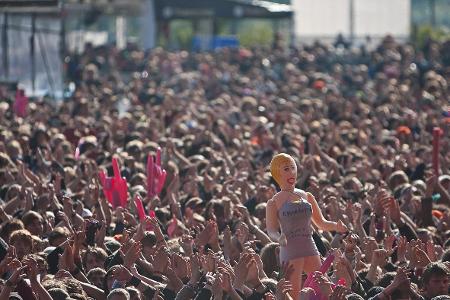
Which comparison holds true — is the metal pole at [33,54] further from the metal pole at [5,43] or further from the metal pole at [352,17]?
the metal pole at [352,17]

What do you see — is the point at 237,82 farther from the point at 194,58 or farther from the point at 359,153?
the point at 359,153

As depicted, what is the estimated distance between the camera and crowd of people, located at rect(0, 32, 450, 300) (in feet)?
33.8

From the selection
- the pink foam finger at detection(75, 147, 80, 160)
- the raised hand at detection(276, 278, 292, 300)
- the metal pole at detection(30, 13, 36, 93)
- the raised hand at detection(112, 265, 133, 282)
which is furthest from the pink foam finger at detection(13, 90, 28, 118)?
the raised hand at detection(276, 278, 292, 300)

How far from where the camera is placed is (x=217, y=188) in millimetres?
14977

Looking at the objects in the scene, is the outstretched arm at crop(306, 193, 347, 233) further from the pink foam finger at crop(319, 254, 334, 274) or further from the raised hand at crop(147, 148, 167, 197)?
the raised hand at crop(147, 148, 167, 197)

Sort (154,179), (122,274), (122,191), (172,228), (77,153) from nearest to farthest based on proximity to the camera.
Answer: (122,274) → (172,228) → (122,191) → (154,179) → (77,153)

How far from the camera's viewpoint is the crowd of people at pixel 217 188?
10.3 metres

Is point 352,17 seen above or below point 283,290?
above

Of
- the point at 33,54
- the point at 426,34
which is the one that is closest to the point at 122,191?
the point at 33,54

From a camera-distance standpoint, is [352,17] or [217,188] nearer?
[217,188]

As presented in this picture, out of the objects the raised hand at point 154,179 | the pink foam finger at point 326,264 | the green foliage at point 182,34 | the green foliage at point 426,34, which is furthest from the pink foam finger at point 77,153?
the green foliage at point 182,34

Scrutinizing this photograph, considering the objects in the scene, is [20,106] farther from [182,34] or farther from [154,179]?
[182,34]

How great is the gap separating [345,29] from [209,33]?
6.33 meters

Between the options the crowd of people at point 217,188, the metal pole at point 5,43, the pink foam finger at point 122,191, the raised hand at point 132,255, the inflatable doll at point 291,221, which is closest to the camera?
the crowd of people at point 217,188
